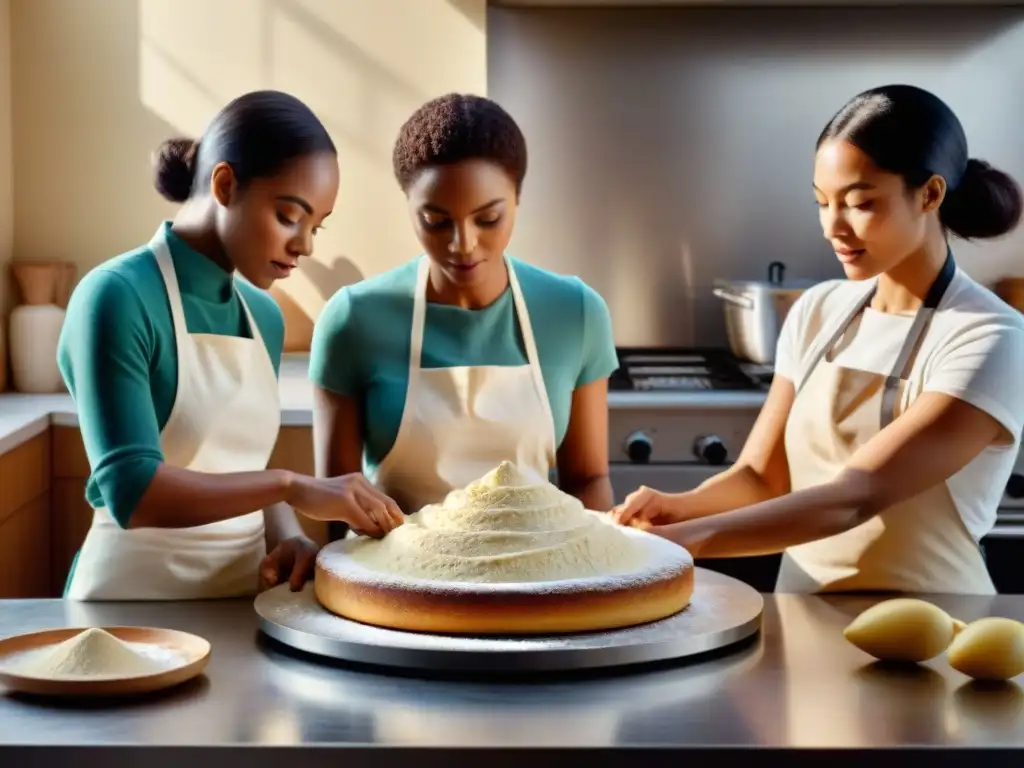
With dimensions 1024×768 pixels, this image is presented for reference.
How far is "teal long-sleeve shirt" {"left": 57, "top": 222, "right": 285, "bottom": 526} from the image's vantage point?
4.91 ft

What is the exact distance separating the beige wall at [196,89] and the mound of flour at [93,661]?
2.35 m

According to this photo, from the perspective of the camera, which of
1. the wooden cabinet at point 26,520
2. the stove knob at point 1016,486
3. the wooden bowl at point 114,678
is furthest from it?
the stove knob at point 1016,486

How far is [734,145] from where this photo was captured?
3607mm

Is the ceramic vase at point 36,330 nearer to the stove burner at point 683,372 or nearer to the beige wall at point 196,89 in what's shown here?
the beige wall at point 196,89

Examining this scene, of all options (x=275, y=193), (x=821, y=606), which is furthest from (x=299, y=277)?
(x=821, y=606)

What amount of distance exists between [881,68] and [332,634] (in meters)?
2.76

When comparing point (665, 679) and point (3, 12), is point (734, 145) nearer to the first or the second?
point (3, 12)

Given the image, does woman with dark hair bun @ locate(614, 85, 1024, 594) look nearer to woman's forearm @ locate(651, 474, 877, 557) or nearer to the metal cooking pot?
woman's forearm @ locate(651, 474, 877, 557)

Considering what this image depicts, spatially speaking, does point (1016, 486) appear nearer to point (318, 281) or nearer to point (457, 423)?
point (457, 423)

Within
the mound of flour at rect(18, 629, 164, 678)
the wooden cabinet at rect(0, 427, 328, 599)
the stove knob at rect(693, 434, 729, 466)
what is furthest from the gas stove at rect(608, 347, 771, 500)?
the mound of flour at rect(18, 629, 164, 678)

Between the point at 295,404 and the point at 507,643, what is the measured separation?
172 cm

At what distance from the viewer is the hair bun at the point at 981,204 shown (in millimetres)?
1812

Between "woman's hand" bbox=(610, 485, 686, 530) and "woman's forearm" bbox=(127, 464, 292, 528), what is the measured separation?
0.44 metres

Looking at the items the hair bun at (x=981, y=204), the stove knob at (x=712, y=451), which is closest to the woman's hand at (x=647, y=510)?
the hair bun at (x=981, y=204)
